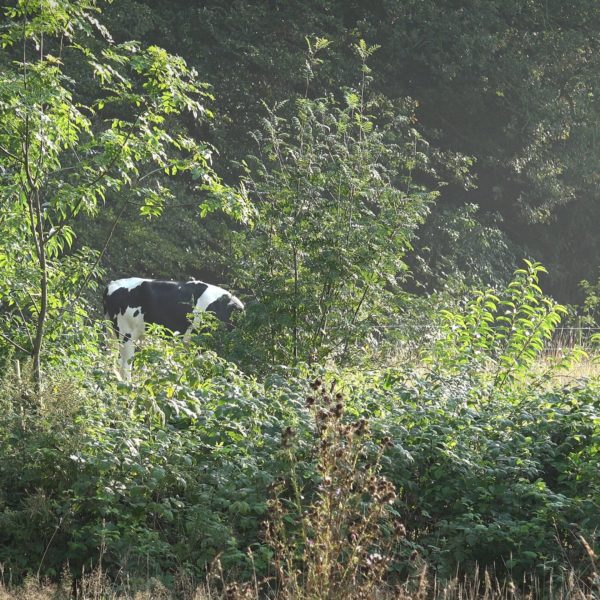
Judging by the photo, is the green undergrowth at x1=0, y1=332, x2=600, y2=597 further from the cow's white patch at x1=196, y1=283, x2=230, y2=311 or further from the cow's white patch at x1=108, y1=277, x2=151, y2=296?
the cow's white patch at x1=108, y1=277, x2=151, y2=296

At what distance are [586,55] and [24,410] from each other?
76.8 feet

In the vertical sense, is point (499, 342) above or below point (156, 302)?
below

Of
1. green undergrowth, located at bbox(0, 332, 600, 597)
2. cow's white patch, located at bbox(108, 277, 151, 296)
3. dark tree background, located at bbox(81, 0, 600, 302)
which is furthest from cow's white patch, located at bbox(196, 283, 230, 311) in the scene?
green undergrowth, located at bbox(0, 332, 600, 597)

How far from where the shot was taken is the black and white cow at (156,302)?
16.4 metres

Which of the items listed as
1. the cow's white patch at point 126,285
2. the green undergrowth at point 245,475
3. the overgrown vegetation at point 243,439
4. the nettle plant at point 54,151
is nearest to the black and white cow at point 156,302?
the cow's white patch at point 126,285

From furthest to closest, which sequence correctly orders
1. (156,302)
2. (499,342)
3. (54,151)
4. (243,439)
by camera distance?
(156,302)
(499,342)
(54,151)
(243,439)

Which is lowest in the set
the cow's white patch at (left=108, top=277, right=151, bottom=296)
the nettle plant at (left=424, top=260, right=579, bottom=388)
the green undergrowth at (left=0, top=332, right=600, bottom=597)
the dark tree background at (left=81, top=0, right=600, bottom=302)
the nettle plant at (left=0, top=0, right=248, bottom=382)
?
the green undergrowth at (left=0, top=332, right=600, bottom=597)

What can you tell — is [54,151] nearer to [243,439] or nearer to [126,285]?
[243,439]

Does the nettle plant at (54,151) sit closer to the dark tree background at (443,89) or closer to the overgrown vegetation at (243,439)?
the overgrown vegetation at (243,439)

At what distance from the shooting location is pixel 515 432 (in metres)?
7.97

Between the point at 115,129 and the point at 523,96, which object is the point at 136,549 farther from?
the point at 523,96

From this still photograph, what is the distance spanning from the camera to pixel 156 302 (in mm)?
16703

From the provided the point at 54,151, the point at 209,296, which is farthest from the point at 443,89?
the point at 54,151

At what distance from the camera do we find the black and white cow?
16.4 m
